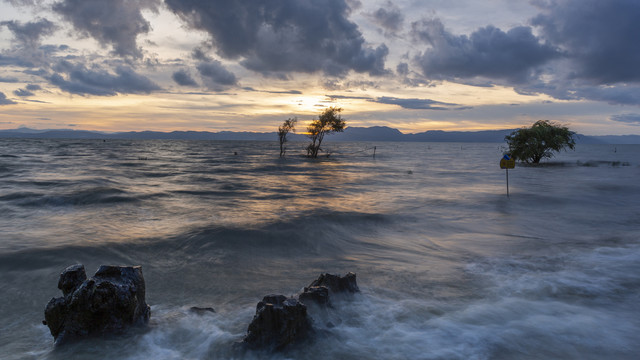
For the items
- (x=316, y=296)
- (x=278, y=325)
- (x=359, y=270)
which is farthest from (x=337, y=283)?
(x=359, y=270)

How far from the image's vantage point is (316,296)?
5.61 m

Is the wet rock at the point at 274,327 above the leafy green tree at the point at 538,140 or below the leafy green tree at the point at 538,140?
below

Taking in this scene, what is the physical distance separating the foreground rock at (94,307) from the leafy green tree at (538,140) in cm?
4996

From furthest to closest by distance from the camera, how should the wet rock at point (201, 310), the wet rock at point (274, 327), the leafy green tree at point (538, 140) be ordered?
the leafy green tree at point (538, 140) < the wet rock at point (201, 310) < the wet rock at point (274, 327)

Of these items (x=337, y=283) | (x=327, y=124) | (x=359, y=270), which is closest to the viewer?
(x=337, y=283)

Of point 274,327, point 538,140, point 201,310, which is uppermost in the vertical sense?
point 538,140

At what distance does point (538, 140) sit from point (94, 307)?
51677mm

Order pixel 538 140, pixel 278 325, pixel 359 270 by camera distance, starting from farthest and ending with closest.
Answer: pixel 538 140 → pixel 359 270 → pixel 278 325

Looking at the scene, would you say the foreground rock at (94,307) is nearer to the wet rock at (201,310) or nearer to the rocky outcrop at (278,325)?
the wet rock at (201,310)

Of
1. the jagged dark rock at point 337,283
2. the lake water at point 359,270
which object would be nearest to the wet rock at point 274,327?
the lake water at point 359,270

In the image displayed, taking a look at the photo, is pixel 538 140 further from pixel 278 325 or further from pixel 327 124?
pixel 278 325

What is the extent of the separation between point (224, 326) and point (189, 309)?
906mm

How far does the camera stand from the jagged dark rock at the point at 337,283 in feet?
20.0

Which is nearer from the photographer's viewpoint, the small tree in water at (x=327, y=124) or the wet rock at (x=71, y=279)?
the wet rock at (x=71, y=279)
